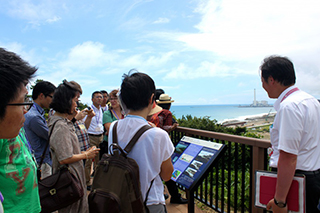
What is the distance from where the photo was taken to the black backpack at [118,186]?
158cm

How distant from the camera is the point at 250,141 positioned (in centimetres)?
267

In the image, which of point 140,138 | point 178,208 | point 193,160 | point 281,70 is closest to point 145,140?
Answer: point 140,138

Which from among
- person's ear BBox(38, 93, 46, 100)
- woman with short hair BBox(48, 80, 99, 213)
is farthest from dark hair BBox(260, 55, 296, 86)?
person's ear BBox(38, 93, 46, 100)

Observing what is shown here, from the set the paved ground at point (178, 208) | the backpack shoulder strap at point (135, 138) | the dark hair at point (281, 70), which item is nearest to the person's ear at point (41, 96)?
the backpack shoulder strap at point (135, 138)

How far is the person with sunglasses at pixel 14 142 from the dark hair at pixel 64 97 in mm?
1408

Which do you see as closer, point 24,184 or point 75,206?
point 24,184

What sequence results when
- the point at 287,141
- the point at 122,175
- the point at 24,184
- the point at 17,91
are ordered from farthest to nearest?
the point at 287,141, the point at 122,175, the point at 24,184, the point at 17,91

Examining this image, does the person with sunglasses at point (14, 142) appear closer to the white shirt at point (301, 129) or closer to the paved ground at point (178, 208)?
the white shirt at point (301, 129)

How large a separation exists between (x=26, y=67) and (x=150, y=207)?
4.55 ft

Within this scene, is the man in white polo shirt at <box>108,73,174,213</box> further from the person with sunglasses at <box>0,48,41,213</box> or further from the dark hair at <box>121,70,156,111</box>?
the person with sunglasses at <box>0,48,41,213</box>

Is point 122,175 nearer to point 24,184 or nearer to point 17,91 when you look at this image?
point 24,184

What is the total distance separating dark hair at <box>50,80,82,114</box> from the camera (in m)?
2.65

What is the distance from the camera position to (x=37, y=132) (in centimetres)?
279

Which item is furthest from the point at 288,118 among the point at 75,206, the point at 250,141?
the point at 75,206
